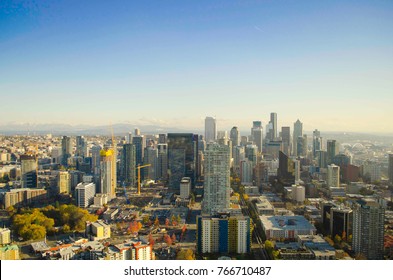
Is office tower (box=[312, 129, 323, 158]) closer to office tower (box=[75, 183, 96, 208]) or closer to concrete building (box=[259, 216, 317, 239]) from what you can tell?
concrete building (box=[259, 216, 317, 239])

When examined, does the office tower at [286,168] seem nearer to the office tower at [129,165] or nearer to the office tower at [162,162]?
the office tower at [162,162]

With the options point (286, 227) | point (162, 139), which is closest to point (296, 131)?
point (286, 227)

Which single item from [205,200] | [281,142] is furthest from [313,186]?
[205,200]

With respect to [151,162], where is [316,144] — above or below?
above

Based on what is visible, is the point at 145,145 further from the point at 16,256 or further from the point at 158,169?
the point at 16,256

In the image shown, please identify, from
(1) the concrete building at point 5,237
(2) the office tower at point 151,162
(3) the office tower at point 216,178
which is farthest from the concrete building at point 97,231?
(2) the office tower at point 151,162

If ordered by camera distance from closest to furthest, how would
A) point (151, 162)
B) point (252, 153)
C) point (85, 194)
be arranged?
point (85, 194) → point (252, 153) → point (151, 162)

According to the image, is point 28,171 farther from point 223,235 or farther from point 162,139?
point 223,235
